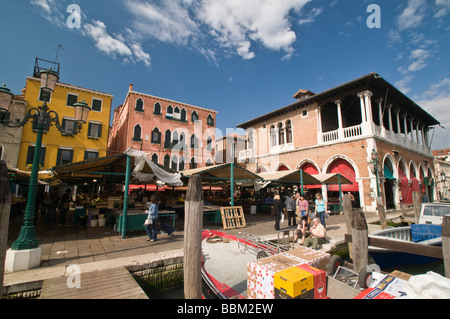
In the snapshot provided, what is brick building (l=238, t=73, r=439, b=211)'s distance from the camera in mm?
15875

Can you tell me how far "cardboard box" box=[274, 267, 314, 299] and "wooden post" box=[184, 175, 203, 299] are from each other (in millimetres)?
1234

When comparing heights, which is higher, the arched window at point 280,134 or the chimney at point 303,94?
the chimney at point 303,94

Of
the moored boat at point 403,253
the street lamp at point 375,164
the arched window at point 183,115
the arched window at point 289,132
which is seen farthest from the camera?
the arched window at point 183,115

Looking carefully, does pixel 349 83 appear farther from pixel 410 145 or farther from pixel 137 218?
pixel 137 218

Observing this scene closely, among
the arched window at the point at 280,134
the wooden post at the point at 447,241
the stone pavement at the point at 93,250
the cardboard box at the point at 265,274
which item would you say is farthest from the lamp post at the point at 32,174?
the arched window at the point at 280,134

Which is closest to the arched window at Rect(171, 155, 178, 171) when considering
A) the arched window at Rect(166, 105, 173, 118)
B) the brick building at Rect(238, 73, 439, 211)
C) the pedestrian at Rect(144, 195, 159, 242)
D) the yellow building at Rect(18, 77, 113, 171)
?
the arched window at Rect(166, 105, 173, 118)

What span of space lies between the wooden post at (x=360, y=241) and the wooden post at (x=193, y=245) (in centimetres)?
414

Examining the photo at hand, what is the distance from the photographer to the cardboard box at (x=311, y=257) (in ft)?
13.5

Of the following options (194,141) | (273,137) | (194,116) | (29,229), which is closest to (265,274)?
(29,229)

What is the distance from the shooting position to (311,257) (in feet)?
14.1

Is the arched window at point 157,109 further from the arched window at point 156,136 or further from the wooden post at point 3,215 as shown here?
the wooden post at point 3,215

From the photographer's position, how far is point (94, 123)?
20.1 m

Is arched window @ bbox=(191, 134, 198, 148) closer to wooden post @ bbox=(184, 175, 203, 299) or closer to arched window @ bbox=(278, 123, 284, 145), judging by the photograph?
arched window @ bbox=(278, 123, 284, 145)

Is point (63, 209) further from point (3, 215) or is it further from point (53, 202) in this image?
point (3, 215)
